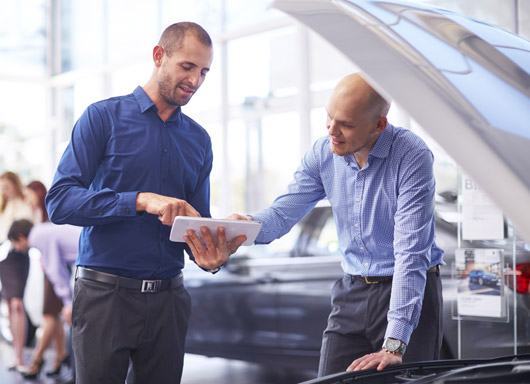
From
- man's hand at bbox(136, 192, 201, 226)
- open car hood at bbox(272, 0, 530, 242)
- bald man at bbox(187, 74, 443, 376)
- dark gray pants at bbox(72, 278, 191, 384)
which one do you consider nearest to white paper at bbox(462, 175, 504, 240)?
bald man at bbox(187, 74, 443, 376)

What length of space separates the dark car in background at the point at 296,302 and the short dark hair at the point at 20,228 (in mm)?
1847

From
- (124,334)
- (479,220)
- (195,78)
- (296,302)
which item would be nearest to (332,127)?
(195,78)

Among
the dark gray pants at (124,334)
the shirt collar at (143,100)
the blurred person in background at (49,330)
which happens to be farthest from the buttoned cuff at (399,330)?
the blurred person in background at (49,330)

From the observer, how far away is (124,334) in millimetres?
2092

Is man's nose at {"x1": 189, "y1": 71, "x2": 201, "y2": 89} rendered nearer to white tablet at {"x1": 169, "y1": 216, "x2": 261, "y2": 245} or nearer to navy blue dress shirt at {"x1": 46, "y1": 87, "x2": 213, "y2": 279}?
Result: navy blue dress shirt at {"x1": 46, "y1": 87, "x2": 213, "y2": 279}

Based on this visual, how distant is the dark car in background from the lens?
12.3 ft

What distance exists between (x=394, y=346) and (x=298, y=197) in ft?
2.38

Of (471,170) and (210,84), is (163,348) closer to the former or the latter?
(471,170)

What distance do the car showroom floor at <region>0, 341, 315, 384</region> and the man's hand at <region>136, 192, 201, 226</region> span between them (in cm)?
314

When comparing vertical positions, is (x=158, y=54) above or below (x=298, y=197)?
above

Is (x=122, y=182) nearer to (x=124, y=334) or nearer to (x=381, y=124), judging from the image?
(x=124, y=334)

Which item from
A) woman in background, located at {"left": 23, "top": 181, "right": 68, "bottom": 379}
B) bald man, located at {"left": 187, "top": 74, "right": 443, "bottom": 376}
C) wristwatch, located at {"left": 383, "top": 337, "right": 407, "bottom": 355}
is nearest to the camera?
wristwatch, located at {"left": 383, "top": 337, "right": 407, "bottom": 355}

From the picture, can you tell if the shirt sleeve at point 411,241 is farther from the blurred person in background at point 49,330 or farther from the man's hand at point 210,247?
the blurred person in background at point 49,330

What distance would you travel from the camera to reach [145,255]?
85.4 inches
